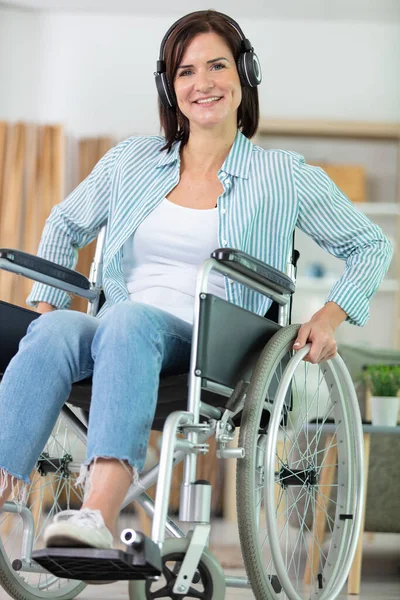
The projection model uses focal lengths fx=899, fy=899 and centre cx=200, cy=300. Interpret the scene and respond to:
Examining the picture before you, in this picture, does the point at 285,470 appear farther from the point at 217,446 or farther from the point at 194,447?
the point at 194,447

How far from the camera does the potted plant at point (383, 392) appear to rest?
2.46 metres

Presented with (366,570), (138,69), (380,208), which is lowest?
(366,570)

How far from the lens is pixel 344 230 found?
5.73ft

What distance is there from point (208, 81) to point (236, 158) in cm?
16

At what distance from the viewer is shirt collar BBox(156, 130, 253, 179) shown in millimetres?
1710

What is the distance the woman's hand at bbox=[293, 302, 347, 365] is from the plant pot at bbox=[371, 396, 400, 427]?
35.4 inches

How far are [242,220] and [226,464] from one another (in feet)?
9.11

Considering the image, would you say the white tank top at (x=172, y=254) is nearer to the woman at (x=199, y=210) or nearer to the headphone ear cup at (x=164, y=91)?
the woman at (x=199, y=210)

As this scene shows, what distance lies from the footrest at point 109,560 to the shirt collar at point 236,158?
79 cm

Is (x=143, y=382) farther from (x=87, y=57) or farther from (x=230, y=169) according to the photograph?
(x=87, y=57)

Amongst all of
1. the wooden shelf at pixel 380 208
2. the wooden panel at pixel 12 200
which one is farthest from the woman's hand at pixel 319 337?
the wooden shelf at pixel 380 208

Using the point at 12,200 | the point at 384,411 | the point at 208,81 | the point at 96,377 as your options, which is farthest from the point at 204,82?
the point at 12,200

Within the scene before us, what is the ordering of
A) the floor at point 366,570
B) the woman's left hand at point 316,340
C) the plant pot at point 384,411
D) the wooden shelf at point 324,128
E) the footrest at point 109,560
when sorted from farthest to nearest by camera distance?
the wooden shelf at point 324,128
the plant pot at point 384,411
the floor at point 366,570
the woman's left hand at point 316,340
the footrest at point 109,560

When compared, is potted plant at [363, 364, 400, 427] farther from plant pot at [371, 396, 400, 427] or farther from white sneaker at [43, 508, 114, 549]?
white sneaker at [43, 508, 114, 549]
